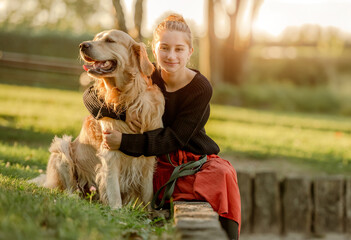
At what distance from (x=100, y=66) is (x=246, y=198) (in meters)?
2.87

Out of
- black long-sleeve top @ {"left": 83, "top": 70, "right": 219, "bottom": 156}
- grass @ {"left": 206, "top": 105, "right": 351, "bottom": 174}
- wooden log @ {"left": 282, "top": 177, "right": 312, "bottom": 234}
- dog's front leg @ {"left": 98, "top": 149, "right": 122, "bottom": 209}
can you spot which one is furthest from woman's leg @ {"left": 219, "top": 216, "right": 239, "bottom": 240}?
grass @ {"left": 206, "top": 105, "right": 351, "bottom": 174}

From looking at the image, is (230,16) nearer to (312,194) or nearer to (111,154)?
(312,194)

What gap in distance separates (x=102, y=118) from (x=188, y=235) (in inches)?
57.4

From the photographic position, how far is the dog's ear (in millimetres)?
3572

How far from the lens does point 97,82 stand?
148 inches

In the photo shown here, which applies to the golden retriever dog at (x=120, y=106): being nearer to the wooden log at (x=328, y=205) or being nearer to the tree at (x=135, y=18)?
the wooden log at (x=328, y=205)

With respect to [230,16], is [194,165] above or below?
below

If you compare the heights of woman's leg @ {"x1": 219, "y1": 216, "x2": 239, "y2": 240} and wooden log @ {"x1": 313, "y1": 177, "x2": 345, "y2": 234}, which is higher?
woman's leg @ {"x1": 219, "y1": 216, "x2": 239, "y2": 240}

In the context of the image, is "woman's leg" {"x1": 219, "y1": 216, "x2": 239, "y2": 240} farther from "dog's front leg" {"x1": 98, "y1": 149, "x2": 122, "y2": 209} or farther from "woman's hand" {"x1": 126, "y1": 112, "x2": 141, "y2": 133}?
"woman's hand" {"x1": 126, "y1": 112, "x2": 141, "y2": 133}

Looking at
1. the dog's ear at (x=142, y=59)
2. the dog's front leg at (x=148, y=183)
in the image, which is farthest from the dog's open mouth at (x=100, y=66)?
the dog's front leg at (x=148, y=183)

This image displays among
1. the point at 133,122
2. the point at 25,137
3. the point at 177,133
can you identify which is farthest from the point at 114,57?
the point at 25,137

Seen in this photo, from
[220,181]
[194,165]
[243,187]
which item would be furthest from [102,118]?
[243,187]

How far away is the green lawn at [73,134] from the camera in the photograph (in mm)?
2391

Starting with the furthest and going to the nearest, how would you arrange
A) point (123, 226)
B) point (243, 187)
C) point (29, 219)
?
point (243, 187)
point (123, 226)
point (29, 219)
